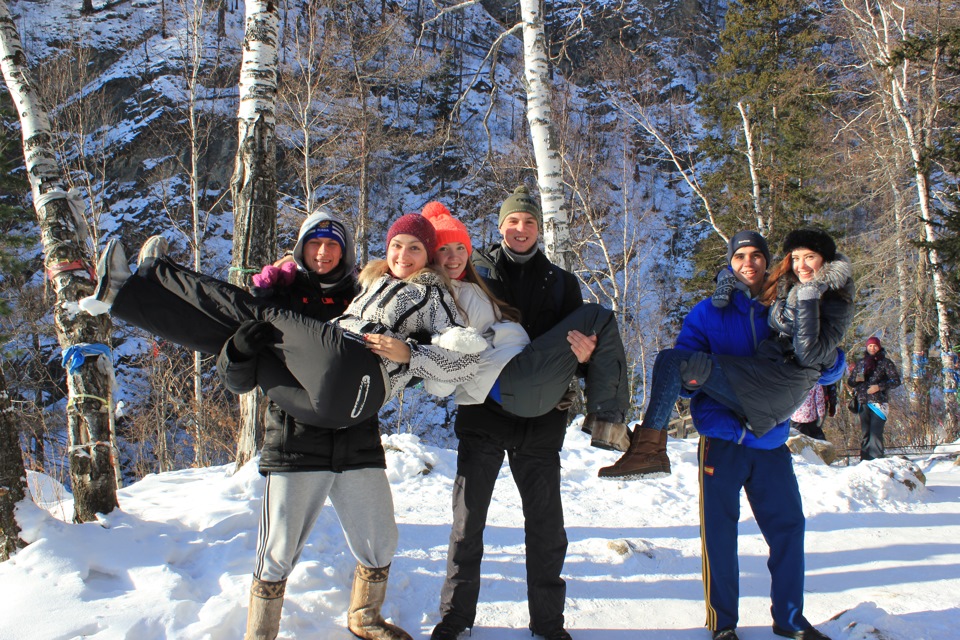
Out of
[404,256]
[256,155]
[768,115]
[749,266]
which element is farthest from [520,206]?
[768,115]

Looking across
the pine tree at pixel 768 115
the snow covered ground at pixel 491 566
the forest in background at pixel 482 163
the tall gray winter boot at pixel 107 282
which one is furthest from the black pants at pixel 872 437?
the pine tree at pixel 768 115

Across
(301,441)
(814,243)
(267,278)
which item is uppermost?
(814,243)

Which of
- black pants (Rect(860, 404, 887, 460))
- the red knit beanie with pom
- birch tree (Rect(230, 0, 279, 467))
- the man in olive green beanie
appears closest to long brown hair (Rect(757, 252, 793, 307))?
the man in olive green beanie

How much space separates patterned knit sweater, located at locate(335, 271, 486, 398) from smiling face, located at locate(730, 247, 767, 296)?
1.45 m

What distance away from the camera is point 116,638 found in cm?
207

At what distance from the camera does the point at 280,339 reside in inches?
83.0

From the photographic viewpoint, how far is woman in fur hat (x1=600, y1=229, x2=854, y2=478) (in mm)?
2436

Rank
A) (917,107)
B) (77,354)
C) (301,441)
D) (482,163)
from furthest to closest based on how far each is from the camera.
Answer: (917,107), (482,163), (77,354), (301,441)

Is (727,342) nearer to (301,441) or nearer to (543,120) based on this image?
(301,441)

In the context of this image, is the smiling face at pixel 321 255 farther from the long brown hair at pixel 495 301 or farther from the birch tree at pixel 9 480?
the birch tree at pixel 9 480

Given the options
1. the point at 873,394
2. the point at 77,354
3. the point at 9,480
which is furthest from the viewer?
the point at 873,394

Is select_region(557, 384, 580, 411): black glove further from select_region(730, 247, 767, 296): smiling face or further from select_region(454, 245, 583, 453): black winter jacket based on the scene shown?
select_region(730, 247, 767, 296): smiling face

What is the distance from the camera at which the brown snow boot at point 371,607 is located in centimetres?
230

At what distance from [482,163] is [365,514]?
5.35 meters
